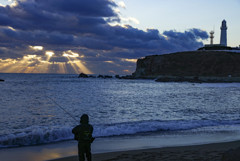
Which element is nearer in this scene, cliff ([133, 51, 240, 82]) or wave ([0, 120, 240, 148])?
wave ([0, 120, 240, 148])

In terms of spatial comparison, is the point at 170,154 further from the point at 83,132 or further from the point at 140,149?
the point at 83,132

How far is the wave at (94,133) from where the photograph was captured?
1077 cm

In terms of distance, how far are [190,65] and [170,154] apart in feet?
417

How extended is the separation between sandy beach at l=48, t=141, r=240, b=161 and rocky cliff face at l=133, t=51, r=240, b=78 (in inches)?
4442

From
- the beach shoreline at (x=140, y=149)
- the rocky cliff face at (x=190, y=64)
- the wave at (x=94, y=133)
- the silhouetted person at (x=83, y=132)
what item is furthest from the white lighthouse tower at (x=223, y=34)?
the silhouetted person at (x=83, y=132)

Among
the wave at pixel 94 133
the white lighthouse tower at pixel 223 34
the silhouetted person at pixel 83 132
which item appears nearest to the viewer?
the silhouetted person at pixel 83 132

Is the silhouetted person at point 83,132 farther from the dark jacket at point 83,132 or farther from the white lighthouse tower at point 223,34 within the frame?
the white lighthouse tower at point 223,34

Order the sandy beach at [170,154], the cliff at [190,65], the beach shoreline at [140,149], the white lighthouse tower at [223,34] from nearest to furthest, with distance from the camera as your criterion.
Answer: the sandy beach at [170,154] → the beach shoreline at [140,149] → the cliff at [190,65] → the white lighthouse tower at [223,34]

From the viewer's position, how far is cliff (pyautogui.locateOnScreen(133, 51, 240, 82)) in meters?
118

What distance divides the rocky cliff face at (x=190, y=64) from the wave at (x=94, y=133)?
107m

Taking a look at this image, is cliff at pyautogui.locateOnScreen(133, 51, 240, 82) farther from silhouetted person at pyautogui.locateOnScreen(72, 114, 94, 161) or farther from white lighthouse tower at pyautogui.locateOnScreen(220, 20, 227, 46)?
silhouetted person at pyautogui.locateOnScreen(72, 114, 94, 161)

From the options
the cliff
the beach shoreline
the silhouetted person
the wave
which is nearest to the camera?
the silhouetted person

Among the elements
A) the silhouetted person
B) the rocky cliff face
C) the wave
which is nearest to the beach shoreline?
the wave

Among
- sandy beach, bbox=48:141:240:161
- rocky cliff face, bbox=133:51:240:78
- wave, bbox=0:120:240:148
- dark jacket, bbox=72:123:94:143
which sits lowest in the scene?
wave, bbox=0:120:240:148
